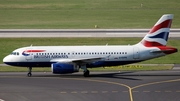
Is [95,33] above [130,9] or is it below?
below

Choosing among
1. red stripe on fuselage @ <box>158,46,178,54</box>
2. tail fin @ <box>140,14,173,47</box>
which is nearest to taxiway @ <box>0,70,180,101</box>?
red stripe on fuselage @ <box>158,46,178,54</box>

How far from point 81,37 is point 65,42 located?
5973mm

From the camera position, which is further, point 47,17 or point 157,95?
point 47,17

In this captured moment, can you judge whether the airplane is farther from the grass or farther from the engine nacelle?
the grass

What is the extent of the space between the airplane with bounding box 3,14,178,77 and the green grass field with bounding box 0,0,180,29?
5218 centimetres

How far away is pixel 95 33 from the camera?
101 metres


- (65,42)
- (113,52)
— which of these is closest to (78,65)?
(113,52)

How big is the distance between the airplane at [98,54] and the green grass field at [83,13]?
52.2m

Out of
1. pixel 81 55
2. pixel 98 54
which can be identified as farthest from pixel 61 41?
pixel 98 54

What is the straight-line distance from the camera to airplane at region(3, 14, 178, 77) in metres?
60.5

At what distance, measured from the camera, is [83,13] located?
14538cm

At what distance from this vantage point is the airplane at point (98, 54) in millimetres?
60469

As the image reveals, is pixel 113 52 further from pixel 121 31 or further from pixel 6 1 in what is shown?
pixel 6 1

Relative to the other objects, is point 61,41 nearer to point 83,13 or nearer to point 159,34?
point 159,34
